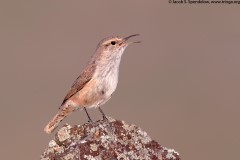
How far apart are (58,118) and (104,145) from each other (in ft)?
7.52

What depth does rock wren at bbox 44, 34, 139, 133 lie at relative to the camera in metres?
9.63

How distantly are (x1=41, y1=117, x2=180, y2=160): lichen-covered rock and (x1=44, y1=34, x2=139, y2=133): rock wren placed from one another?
1868mm

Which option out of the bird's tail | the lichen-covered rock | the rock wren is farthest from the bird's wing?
the lichen-covered rock

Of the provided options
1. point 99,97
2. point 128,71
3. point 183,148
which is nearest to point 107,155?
point 99,97

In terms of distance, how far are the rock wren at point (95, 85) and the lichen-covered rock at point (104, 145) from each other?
1.87 metres

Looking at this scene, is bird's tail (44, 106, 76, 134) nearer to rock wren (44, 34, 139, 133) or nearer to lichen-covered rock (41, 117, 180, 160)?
rock wren (44, 34, 139, 133)

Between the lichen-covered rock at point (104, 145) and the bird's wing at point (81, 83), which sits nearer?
the lichen-covered rock at point (104, 145)

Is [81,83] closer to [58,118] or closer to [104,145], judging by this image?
[58,118]

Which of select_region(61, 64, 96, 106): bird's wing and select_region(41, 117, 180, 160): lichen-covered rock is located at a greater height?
select_region(61, 64, 96, 106): bird's wing

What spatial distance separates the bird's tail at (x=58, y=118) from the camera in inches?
364

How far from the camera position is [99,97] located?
9648 mm

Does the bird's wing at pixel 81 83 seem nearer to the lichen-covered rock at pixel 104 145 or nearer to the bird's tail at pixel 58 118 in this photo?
the bird's tail at pixel 58 118

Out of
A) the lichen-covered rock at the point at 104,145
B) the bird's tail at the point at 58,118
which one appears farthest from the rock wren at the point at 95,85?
the lichen-covered rock at the point at 104,145

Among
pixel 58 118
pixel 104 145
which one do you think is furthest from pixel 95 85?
pixel 104 145
